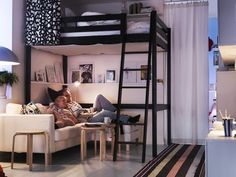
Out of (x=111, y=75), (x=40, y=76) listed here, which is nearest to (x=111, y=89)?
(x=111, y=75)

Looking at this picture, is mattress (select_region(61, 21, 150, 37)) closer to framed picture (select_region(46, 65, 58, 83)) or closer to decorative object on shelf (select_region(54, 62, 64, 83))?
framed picture (select_region(46, 65, 58, 83))

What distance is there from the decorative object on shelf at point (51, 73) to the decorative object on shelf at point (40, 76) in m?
0.13

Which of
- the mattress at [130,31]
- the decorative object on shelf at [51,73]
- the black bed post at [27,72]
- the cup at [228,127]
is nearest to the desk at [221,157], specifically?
the cup at [228,127]

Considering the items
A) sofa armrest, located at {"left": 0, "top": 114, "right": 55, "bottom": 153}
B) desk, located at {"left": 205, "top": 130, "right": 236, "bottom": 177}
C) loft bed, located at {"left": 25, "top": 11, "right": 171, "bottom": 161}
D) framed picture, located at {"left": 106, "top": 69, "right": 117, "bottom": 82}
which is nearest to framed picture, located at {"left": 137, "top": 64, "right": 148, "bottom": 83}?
framed picture, located at {"left": 106, "top": 69, "right": 117, "bottom": 82}

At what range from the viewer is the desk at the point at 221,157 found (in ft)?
7.20

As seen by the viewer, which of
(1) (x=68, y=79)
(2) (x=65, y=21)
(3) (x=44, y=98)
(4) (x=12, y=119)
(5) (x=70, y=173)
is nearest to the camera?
(5) (x=70, y=173)

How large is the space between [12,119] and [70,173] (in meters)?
1.32

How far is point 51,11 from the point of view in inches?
241

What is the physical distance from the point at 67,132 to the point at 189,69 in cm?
298

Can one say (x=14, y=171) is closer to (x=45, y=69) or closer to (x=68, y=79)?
(x=45, y=69)

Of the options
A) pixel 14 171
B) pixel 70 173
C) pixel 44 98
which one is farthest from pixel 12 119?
pixel 44 98

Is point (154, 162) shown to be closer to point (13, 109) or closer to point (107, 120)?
point (107, 120)

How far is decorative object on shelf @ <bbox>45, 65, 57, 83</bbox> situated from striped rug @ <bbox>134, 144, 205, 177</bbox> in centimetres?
266

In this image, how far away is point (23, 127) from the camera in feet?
16.5
